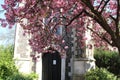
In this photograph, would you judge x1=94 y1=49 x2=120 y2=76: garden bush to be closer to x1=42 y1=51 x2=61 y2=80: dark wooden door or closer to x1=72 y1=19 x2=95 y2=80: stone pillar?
x1=72 y1=19 x2=95 y2=80: stone pillar

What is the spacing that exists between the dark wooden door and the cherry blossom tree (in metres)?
6.32

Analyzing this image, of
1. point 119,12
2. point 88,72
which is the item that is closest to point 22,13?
point 119,12

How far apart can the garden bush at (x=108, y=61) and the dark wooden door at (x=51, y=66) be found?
2.16m

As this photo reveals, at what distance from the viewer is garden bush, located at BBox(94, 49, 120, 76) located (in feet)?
57.0

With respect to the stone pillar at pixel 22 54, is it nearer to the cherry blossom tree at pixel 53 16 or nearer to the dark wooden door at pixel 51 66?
the dark wooden door at pixel 51 66

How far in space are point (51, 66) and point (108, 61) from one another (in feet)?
10.6

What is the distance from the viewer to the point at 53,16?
10.3m

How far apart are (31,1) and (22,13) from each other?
22.8 inches

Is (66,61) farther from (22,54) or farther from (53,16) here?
(53,16)

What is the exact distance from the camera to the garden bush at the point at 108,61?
1736 centimetres

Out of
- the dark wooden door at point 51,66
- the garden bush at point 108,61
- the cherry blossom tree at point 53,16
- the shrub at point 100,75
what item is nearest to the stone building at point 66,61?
the dark wooden door at point 51,66

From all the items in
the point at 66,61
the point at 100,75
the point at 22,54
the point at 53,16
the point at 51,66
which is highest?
the point at 53,16

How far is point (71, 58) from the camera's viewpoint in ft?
54.2

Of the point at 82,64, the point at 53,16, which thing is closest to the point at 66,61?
the point at 82,64
